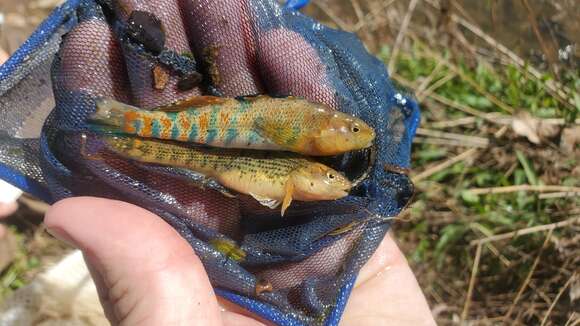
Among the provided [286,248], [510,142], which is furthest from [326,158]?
[510,142]

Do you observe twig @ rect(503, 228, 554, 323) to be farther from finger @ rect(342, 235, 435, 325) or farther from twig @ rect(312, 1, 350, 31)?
twig @ rect(312, 1, 350, 31)

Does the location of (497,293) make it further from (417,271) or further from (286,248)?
(286,248)

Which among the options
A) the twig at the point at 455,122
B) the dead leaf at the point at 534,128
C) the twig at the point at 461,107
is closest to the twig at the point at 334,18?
the twig at the point at 461,107

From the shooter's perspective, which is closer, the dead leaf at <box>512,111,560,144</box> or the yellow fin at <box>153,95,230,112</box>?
the yellow fin at <box>153,95,230,112</box>

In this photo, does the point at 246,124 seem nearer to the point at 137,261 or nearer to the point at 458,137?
the point at 137,261

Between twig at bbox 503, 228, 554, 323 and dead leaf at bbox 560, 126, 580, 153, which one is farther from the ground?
dead leaf at bbox 560, 126, 580, 153

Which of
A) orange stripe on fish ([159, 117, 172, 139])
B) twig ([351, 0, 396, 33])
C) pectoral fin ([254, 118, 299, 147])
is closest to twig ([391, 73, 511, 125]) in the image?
twig ([351, 0, 396, 33])

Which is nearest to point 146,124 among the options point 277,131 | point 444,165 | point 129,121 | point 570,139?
point 129,121
